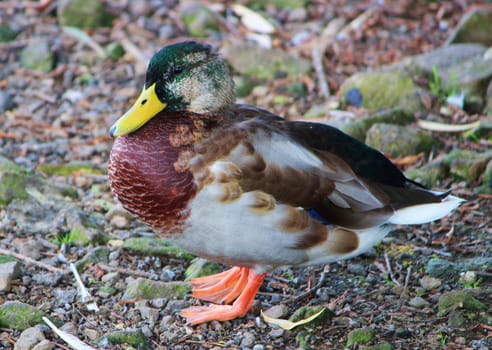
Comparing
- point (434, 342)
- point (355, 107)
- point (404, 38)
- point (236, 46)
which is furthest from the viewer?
point (404, 38)

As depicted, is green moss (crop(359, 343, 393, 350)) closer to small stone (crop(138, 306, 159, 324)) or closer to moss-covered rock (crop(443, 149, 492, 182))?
small stone (crop(138, 306, 159, 324))

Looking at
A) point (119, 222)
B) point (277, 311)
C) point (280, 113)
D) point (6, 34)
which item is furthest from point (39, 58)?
point (277, 311)

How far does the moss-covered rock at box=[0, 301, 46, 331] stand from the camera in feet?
13.0

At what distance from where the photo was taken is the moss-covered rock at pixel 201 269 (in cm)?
463

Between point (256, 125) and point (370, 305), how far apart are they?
1.17 meters

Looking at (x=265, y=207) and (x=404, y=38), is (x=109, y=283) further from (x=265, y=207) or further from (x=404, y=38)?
(x=404, y=38)

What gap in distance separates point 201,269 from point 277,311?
63 cm

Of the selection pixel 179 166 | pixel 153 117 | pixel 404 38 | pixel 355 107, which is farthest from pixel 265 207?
pixel 404 38

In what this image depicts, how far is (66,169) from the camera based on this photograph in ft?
19.0

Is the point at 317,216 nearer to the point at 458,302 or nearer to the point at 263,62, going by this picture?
the point at 458,302

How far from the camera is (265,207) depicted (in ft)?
12.9

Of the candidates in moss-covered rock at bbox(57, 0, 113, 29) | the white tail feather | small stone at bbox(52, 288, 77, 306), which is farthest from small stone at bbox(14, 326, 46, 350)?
moss-covered rock at bbox(57, 0, 113, 29)

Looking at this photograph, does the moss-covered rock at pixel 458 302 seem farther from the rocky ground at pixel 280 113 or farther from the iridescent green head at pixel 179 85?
the iridescent green head at pixel 179 85

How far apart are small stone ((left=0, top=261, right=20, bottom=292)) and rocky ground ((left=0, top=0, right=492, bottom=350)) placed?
1 centimetres
